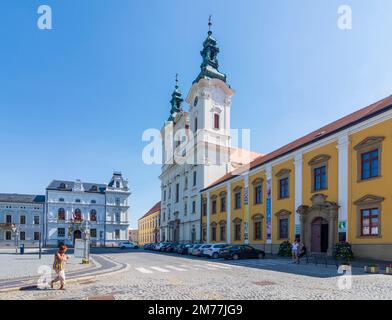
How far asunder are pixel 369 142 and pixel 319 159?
14.7ft

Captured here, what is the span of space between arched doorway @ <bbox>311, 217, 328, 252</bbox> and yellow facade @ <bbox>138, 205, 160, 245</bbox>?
6014 centimetres

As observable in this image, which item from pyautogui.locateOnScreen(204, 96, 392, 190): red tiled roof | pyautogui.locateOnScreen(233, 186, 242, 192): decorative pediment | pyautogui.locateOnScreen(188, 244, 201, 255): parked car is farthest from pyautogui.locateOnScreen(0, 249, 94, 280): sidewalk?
pyautogui.locateOnScreen(233, 186, 242, 192): decorative pediment

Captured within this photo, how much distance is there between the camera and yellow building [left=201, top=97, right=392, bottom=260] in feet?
64.5

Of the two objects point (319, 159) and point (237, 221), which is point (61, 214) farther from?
point (319, 159)

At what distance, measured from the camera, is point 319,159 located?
2472 centimetres

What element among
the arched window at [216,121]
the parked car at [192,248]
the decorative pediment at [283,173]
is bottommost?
the parked car at [192,248]

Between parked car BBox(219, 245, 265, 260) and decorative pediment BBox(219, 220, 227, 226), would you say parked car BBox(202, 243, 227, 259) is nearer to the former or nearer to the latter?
parked car BBox(219, 245, 265, 260)

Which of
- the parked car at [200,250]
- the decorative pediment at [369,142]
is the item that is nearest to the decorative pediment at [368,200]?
the decorative pediment at [369,142]

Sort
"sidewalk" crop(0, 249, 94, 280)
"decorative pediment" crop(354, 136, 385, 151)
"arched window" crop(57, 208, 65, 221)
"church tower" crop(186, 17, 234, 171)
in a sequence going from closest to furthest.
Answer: "sidewalk" crop(0, 249, 94, 280), "decorative pediment" crop(354, 136, 385, 151), "church tower" crop(186, 17, 234, 171), "arched window" crop(57, 208, 65, 221)

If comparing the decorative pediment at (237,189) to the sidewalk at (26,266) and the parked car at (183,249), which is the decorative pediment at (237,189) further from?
the sidewalk at (26,266)

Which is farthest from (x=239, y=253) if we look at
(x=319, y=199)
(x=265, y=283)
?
(x=265, y=283)

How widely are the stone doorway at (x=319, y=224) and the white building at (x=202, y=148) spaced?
23195 mm

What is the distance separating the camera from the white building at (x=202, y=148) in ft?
161
